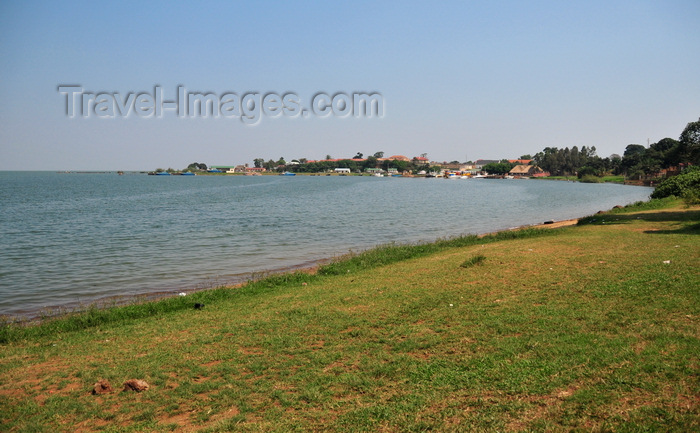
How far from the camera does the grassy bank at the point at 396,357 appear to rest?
575cm

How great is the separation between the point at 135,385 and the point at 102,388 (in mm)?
560

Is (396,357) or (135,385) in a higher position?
(396,357)

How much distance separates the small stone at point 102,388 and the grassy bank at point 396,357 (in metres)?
0.12

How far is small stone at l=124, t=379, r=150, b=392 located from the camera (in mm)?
7176

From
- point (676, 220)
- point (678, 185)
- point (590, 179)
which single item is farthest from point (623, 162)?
point (676, 220)

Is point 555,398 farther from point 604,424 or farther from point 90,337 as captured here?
point 90,337

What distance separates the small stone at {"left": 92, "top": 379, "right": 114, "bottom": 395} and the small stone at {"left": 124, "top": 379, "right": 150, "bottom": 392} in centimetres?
25

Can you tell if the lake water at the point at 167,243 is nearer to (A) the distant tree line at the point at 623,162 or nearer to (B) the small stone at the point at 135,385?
(B) the small stone at the point at 135,385

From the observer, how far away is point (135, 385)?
7191mm

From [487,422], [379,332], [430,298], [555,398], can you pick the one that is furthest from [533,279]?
[487,422]

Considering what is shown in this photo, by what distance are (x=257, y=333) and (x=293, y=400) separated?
138 inches

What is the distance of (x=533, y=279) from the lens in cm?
1234

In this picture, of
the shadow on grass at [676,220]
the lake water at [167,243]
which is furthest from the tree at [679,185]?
the lake water at [167,243]

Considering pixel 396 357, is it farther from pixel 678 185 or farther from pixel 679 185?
pixel 678 185
